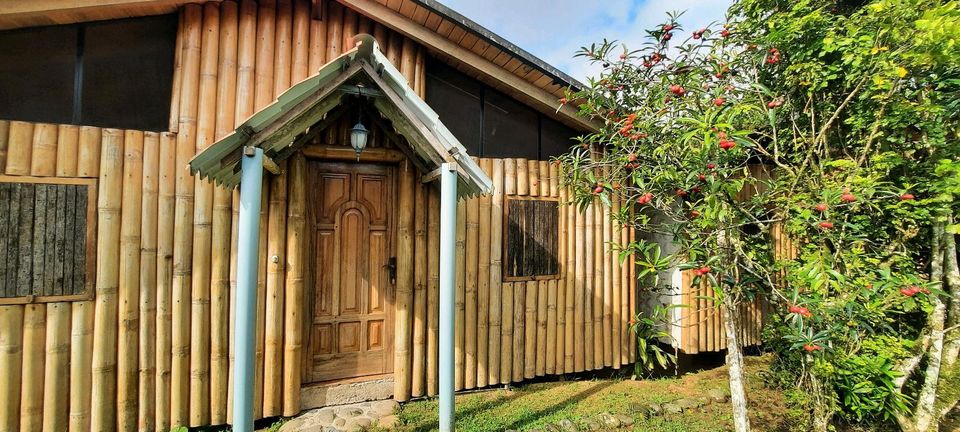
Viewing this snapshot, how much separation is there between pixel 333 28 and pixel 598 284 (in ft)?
15.0

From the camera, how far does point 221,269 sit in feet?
11.9

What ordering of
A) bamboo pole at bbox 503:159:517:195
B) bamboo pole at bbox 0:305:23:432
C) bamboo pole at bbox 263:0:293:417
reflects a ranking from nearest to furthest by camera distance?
bamboo pole at bbox 0:305:23:432
bamboo pole at bbox 263:0:293:417
bamboo pole at bbox 503:159:517:195

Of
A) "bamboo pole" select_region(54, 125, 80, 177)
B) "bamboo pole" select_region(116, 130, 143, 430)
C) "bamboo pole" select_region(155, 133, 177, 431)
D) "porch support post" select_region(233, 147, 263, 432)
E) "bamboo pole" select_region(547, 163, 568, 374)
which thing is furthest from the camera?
"bamboo pole" select_region(547, 163, 568, 374)

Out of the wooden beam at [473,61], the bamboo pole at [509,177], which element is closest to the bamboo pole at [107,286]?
the wooden beam at [473,61]

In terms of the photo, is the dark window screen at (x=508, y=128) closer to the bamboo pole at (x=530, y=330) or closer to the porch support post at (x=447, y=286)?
the porch support post at (x=447, y=286)

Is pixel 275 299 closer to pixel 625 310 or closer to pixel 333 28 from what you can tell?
pixel 333 28

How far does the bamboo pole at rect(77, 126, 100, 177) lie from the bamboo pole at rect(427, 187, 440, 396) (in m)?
3.03

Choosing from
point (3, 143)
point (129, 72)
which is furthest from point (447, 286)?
point (3, 143)

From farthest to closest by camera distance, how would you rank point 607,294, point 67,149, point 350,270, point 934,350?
point 607,294, point 350,270, point 934,350, point 67,149

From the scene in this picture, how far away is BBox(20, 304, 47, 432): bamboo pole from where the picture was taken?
10.1 ft

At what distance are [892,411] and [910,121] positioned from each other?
2863 mm

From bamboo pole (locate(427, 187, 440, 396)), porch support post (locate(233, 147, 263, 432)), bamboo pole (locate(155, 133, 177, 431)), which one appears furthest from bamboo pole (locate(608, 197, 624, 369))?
bamboo pole (locate(155, 133, 177, 431))

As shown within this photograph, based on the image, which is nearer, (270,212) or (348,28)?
(270,212)

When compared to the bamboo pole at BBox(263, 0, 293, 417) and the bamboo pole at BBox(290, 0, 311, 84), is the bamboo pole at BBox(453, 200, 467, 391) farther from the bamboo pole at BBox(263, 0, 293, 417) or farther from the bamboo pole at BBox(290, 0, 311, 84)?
the bamboo pole at BBox(290, 0, 311, 84)
